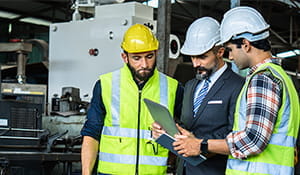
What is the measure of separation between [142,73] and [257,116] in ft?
2.64

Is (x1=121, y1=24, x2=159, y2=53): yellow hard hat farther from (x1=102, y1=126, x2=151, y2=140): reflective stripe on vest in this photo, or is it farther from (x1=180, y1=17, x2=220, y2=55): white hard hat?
(x1=102, y1=126, x2=151, y2=140): reflective stripe on vest

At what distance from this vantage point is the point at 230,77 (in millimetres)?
2465

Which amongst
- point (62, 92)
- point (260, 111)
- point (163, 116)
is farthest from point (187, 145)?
point (62, 92)

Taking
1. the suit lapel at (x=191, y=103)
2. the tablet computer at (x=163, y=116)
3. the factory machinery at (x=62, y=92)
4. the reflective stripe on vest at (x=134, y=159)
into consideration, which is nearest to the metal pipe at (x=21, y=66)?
the factory machinery at (x=62, y=92)

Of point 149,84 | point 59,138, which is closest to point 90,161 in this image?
point 149,84

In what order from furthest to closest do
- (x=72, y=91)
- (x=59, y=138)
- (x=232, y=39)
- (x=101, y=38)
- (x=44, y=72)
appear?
(x=44, y=72)
(x=101, y=38)
(x=72, y=91)
(x=59, y=138)
(x=232, y=39)

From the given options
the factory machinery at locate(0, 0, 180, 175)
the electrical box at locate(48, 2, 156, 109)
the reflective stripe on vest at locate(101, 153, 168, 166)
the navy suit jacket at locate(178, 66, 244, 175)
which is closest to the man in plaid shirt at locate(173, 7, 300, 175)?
the navy suit jacket at locate(178, 66, 244, 175)

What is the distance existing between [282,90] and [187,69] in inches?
349

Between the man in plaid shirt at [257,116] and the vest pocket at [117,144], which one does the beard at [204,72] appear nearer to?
the man in plaid shirt at [257,116]

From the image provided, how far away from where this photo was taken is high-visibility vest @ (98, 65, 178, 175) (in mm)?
2592

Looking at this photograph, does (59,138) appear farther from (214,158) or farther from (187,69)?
(187,69)

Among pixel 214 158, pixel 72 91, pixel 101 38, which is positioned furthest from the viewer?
pixel 101 38

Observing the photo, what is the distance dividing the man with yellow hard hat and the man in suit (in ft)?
0.58

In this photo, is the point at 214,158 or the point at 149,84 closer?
the point at 214,158
